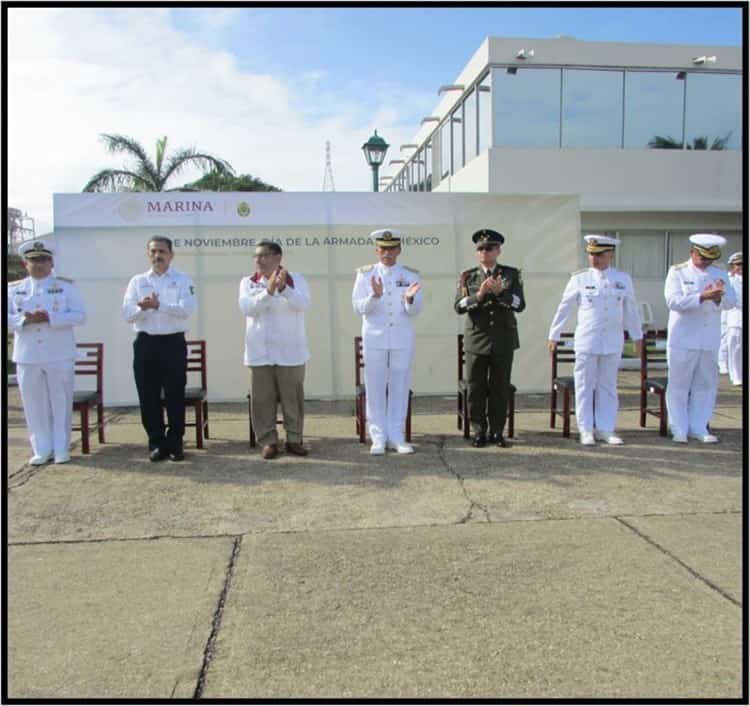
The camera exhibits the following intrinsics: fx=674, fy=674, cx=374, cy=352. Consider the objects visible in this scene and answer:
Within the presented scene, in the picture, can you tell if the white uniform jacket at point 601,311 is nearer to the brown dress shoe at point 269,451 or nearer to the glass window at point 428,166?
the brown dress shoe at point 269,451

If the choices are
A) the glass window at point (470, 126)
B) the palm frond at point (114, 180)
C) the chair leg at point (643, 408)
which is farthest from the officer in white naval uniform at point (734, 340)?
the palm frond at point (114, 180)

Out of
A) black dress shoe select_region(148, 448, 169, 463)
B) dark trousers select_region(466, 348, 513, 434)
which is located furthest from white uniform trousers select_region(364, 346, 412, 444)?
black dress shoe select_region(148, 448, 169, 463)

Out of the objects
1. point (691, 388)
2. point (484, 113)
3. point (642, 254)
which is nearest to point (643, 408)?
point (691, 388)

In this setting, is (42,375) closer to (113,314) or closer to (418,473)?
(113,314)

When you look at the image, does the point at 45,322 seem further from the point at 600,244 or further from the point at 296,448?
the point at 600,244

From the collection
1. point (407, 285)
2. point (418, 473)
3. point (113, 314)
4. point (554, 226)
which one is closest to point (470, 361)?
point (407, 285)

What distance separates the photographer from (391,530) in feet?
14.1

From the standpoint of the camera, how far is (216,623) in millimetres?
3127

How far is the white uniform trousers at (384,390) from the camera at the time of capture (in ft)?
21.0

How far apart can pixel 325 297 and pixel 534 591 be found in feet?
20.3

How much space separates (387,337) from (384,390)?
1.71 feet

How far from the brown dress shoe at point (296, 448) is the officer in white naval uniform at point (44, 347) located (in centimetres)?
203

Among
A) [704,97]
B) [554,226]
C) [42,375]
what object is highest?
[704,97]

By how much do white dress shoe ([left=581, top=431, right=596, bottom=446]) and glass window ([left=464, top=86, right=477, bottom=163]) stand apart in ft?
32.6
